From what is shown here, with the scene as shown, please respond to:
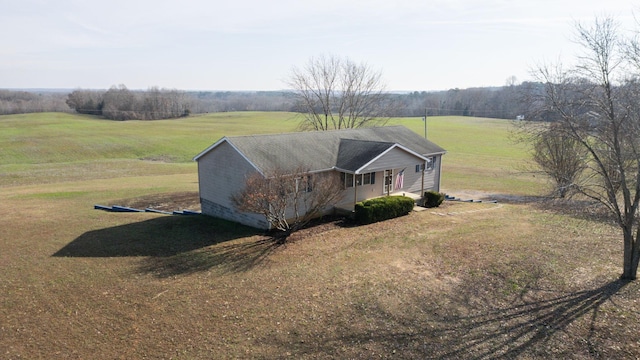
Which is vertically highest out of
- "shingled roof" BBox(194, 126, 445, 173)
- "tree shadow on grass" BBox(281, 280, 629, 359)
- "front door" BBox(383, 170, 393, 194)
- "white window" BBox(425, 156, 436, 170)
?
"shingled roof" BBox(194, 126, 445, 173)

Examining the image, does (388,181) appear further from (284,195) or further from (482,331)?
(482,331)

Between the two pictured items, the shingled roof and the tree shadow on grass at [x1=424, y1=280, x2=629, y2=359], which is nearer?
the tree shadow on grass at [x1=424, y1=280, x2=629, y2=359]

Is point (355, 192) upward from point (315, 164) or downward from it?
downward

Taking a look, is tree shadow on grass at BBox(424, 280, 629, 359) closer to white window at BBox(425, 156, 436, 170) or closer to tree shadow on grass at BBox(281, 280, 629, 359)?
tree shadow on grass at BBox(281, 280, 629, 359)

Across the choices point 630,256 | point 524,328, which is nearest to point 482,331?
point 524,328

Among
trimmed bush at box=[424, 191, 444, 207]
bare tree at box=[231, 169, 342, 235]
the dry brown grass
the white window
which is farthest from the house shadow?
the white window

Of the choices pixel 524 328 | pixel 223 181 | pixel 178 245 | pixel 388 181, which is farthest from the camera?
pixel 388 181

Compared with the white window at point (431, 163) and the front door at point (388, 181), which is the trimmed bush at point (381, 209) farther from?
the white window at point (431, 163)
